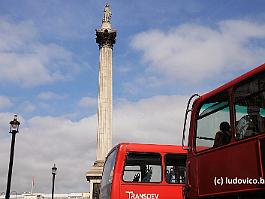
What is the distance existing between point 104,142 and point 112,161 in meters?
24.3

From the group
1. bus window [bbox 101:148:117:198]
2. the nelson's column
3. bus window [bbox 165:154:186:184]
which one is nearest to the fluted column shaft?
the nelson's column

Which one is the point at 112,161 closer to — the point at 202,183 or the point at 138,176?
the point at 138,176

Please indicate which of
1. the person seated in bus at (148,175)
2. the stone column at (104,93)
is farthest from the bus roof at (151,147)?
the stone column at (104,93)

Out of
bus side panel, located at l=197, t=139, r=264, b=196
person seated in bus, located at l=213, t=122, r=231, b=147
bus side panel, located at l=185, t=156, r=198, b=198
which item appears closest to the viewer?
bus side panel, located at l=197, t=139, r=264, b=196

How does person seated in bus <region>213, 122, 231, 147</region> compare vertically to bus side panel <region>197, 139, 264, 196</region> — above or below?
above

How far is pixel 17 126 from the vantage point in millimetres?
20141

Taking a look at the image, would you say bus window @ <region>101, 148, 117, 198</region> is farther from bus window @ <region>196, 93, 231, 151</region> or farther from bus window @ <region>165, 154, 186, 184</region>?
bus window @ <region>196, 93, 231, 151</region>

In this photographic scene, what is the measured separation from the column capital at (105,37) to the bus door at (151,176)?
2912 centimetres

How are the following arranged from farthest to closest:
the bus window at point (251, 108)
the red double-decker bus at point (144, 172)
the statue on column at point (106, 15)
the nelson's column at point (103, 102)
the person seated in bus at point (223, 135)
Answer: the statue on column at point (106, 15) → the nelson's column at point (103, 102) → the red double-decker bus at point (144, 172) → the person seated in bus at point (223, 135) → the bus window at point (251, 108)

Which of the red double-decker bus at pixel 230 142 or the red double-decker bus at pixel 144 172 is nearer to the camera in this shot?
the red double-decker bus at pixel 230 142

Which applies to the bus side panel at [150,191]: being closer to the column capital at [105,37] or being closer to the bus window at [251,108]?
the bus window at [251,108]

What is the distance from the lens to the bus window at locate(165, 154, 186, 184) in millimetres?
13047

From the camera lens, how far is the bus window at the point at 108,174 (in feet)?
42.3

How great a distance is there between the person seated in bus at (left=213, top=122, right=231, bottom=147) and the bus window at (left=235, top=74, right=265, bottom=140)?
0.74 ft
